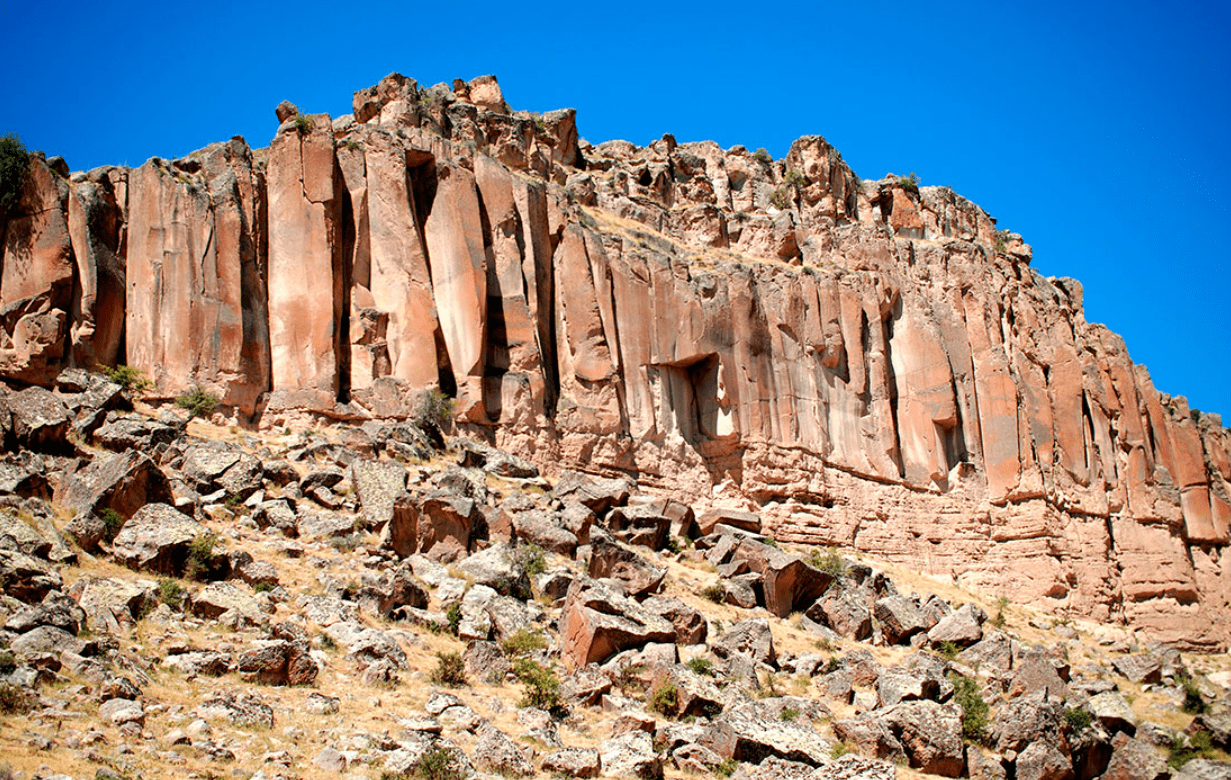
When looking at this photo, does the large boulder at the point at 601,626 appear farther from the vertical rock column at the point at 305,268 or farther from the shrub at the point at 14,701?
the vertical rock column at the point at 305,268

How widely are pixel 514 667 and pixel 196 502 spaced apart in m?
7.52

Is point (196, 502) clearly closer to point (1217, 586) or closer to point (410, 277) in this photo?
point (410, 277)

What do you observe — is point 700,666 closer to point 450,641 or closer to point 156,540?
point 450,641

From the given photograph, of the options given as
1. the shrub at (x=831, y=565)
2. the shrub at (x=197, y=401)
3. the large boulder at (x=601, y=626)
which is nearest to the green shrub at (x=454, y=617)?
the large boulder at (x=601, y=626)

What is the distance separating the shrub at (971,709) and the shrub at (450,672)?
27.4 ft

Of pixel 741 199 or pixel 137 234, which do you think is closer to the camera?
pixel 137 234

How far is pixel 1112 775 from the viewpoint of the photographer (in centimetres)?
1970

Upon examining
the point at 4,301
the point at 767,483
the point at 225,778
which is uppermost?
the point at 4,301

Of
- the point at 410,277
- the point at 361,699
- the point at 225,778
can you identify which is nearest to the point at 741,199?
the point at 410,277

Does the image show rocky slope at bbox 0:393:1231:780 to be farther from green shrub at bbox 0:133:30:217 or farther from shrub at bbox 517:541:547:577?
green shrub at bbox 0:133:30:217

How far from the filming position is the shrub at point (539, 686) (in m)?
17.5

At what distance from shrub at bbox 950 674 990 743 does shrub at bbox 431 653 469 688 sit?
8.37 metres

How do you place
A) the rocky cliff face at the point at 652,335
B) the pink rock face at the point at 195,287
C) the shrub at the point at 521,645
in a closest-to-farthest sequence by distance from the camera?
the shrub at the point at 521,645, the pink rock face at the point at 195,287, the rocky cliff face at the point at 652,335

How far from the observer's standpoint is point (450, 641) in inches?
778
